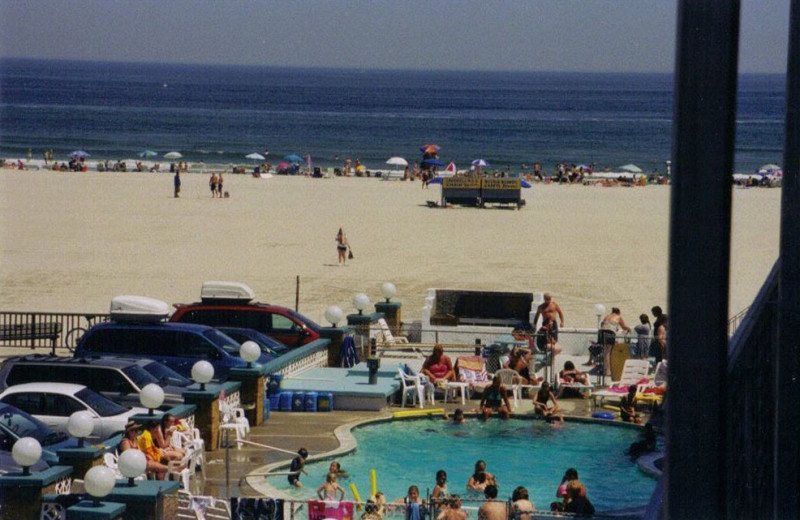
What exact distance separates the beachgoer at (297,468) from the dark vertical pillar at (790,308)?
1334cm

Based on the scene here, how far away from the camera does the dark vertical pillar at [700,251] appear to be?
1.85 meters

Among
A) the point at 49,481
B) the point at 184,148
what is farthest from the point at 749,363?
the point at 184,148

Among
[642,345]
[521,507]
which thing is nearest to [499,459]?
[521,507]

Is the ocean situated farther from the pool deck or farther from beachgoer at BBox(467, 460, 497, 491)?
beachgoer at BBox(467, 460, 497, 491)

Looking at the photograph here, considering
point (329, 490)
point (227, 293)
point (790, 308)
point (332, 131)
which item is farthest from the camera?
point (332, 131)

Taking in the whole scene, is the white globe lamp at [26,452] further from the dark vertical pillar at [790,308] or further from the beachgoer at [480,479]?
the dark vertical pillar at [790,308]

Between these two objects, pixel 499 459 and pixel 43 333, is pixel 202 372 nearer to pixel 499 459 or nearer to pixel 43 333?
pixel 499 459

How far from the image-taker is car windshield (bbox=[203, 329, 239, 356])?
20.6 m

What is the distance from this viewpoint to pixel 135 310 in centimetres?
2059

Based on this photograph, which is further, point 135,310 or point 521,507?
point 135,310

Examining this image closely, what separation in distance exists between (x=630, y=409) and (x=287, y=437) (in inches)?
190

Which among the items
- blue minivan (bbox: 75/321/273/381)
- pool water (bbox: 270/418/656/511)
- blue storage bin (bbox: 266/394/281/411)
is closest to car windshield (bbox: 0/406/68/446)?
pool water (bbox: 270/418/656/511)

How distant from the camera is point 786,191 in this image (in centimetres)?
224

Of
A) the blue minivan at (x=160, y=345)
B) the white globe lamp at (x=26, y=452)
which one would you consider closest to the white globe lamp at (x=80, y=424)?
the white globe lamp at (x=26, y=452)
